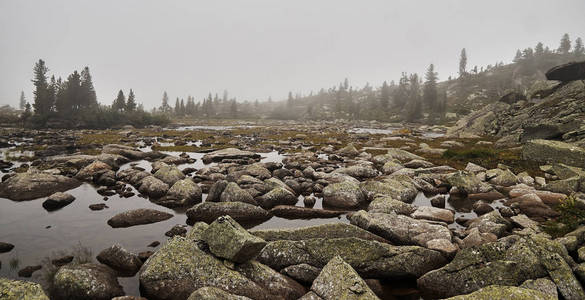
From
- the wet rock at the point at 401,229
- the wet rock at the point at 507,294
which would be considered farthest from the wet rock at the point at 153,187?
the wet rock at the point at 507,294

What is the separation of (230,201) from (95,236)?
5982 millimetres

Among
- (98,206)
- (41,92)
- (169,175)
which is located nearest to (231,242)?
(98,206)

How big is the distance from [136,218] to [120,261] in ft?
14.0

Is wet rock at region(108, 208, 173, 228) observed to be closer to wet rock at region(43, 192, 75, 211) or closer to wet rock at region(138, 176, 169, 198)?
wet rock at region(138, 176, 169, 198)

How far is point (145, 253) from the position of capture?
9539 mm

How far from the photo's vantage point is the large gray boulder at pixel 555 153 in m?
20.6

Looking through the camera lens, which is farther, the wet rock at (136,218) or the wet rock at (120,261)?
the wet rock at (136,218)

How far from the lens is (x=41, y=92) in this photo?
82.2 metres

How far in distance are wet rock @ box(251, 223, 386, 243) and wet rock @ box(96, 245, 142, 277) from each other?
3827 mm

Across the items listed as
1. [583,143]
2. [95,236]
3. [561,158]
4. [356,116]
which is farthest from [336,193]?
[356,116]

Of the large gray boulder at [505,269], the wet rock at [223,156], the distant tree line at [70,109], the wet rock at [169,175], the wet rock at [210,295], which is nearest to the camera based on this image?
the wet rock at [210,295]

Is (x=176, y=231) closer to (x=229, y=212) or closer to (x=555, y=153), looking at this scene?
(x=229, y=212)

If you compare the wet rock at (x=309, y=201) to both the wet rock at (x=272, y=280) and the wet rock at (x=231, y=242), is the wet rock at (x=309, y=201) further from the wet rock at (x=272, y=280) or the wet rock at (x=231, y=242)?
the wet rock at (x=231, y=242)

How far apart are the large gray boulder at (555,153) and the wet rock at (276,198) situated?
21.6m
